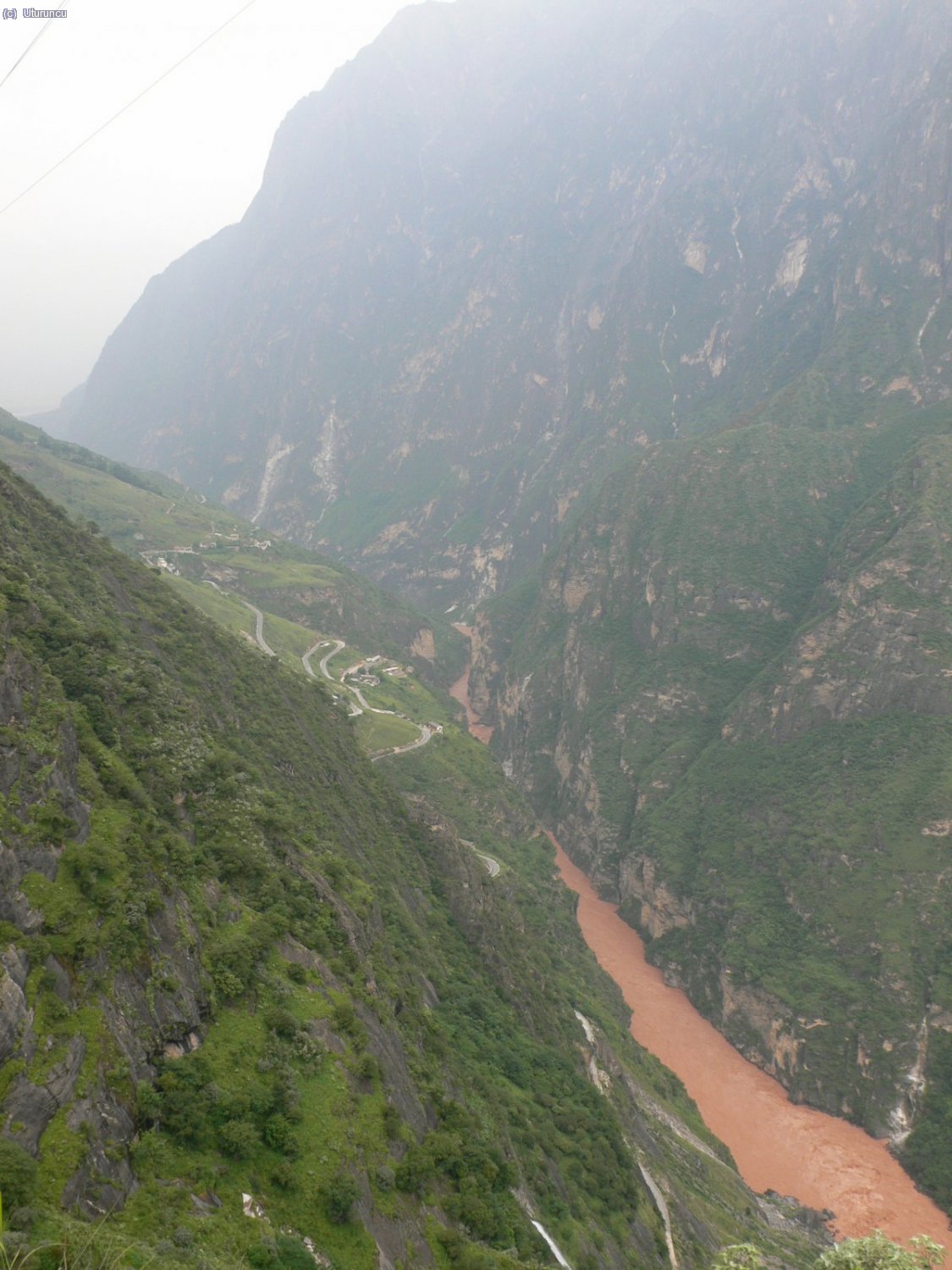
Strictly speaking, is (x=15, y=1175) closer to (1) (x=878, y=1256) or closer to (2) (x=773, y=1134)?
(1) (x=878, y=1256)

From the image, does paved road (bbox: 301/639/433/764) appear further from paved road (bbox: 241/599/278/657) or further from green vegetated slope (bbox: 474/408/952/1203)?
green vegetated slope (bbox: 474/408/952/1203)

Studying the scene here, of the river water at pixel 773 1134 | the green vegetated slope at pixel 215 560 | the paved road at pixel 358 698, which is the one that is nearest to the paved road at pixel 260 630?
the green vegetated slope at pixel 215 560

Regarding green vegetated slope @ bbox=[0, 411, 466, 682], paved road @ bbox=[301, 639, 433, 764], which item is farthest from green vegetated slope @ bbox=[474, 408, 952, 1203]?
green vegetated slope @ bbox=[0, 411, 466, 682]

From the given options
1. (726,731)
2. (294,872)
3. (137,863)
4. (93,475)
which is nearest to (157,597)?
(294,872)

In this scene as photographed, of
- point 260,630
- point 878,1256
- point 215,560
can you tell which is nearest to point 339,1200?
point 878,1256

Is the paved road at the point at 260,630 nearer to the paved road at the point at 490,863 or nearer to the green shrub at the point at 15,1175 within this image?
the paved road at the point at 490,863

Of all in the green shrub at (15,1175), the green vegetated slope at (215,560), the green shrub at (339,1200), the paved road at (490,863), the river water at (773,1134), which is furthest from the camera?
the green vegetated slope at (215,560)

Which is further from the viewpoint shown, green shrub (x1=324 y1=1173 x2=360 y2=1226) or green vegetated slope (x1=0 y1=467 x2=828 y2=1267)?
green shrub (x1=324 y1=1173 x2=360 y2=1226)
